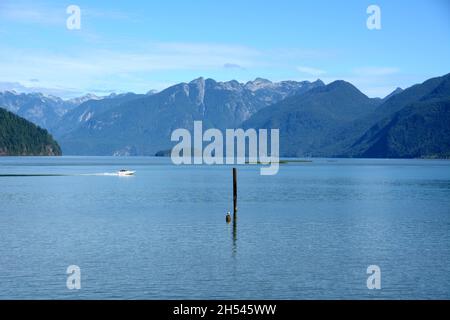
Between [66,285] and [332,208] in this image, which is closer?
[66,285]

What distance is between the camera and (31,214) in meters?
85.5

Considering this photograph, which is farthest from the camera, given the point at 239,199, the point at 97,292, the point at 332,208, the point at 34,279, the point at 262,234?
the point at 239,199

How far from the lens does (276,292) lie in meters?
41.6

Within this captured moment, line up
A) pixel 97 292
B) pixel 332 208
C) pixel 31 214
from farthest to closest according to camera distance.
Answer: pixel 332 208
pixel 31 214
pixel 97 292

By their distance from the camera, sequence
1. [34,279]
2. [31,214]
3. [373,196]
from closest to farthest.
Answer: [34,279] < [31,214] < [373,196]

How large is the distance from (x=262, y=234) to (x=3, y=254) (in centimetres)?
2652

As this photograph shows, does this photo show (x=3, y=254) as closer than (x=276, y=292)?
No

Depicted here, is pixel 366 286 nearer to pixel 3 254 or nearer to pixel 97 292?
pixel 97 292
